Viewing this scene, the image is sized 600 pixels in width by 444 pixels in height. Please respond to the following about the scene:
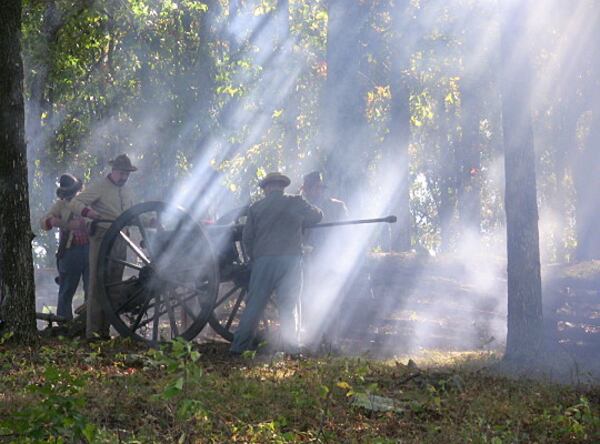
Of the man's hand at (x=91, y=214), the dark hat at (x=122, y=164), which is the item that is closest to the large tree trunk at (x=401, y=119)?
the dark hat at (x=122, y=164)

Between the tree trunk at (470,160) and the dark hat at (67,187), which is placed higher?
the tree trunk at (470,160)

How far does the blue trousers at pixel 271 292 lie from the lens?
9.86 metres

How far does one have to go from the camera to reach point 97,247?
Answer: 32.8 ft

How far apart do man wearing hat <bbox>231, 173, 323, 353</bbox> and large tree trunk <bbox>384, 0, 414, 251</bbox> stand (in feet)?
31.8

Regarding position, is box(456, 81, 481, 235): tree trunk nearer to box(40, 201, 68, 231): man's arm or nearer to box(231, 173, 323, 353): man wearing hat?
box(40, 201, 68, 231): man's arm

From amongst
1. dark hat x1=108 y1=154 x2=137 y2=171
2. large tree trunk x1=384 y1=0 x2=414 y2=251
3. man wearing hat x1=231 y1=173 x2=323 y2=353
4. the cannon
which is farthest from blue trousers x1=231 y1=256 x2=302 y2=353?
large tree trunk x1=384 y1=0 x2=414 y2=251

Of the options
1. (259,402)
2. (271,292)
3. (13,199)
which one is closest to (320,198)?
(271,292)

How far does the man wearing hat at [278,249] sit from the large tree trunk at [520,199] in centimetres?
270

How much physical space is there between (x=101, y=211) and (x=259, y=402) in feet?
14.4

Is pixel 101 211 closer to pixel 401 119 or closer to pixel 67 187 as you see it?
pixel 67 187

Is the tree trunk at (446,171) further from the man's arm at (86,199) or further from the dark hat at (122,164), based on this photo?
the man's arm at (86,199)

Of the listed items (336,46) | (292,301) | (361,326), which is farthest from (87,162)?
(292,301)

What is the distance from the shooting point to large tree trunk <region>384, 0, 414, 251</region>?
64.4 feet

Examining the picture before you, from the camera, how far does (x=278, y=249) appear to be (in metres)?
10.2
